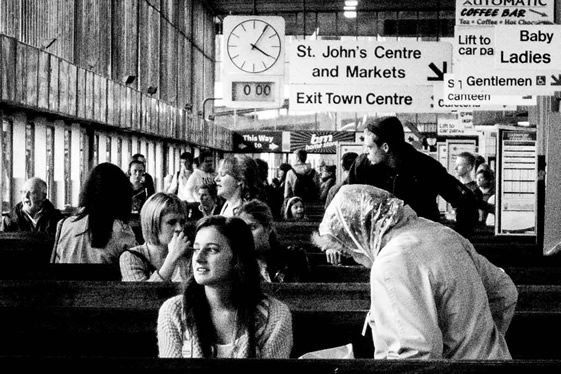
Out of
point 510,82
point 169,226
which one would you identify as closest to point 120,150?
point 510,82

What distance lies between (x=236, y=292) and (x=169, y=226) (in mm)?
2082

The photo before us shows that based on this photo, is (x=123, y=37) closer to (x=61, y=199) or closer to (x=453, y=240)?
(x=61, y=199)

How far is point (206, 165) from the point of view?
12750 millimetres

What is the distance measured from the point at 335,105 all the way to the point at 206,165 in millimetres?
2356

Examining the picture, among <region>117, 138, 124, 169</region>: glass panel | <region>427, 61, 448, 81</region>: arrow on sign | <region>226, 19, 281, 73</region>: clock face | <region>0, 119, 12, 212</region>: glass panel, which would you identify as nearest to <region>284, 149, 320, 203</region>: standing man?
<region>226, 19, 281, 73</region>: clock face

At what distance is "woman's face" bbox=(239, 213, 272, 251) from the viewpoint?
6.30 metres

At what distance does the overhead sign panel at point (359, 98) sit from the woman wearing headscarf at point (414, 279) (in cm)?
1054

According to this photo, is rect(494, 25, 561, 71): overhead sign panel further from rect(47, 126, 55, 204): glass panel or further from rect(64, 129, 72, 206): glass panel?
rect(64, 129, 72, 206): glass panel

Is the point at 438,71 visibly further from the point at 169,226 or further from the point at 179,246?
the point at 179,246

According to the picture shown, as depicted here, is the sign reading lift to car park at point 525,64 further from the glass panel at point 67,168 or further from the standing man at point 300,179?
the glass panel at point 67,168

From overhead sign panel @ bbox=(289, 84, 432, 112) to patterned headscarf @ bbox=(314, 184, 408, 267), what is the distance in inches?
417

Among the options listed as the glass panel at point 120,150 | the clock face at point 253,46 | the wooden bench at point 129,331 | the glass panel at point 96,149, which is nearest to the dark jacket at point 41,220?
the wooden bench at point 129,331

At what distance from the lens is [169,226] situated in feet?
20.3

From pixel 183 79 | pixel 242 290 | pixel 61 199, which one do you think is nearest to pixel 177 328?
pixel 242 290
